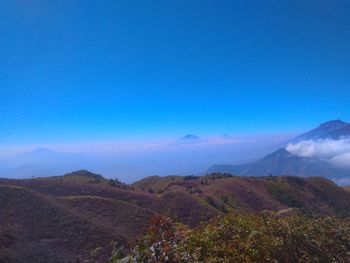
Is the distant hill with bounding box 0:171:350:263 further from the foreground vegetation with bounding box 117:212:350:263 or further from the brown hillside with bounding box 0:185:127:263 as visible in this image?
the foreground vegetation with bounding box 117:212:350:263

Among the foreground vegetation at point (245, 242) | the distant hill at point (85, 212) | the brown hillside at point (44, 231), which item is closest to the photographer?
the foreground vegetation at point (245, 242)

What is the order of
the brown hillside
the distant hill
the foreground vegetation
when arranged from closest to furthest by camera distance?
the foreground vegetation, the brown hillside, the distant hill

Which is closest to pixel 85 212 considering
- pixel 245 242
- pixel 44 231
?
pixel 44 231

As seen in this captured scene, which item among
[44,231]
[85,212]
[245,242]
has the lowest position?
[44,231]

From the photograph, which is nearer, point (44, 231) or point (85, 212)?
point (44, 231)

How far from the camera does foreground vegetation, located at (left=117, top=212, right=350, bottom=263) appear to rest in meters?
5.20

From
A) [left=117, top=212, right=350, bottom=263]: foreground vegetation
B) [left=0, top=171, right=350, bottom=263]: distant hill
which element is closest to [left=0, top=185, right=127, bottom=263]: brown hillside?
[left=0, top=171, right=350, bottom=263]: distant hill

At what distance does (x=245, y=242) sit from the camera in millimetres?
5637

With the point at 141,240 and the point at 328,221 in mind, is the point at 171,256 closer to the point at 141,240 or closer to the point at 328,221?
the point at 141,240

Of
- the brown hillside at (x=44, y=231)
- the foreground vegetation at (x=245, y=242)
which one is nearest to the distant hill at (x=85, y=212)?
the brown hillside at (x=44, y=231)

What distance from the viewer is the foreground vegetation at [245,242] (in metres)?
5.20

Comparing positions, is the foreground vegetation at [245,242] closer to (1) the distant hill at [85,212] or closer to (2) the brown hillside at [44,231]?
(1) the distant hill at [85,212]

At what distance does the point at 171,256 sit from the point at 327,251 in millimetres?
2907

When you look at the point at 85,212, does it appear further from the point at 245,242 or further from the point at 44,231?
the point at 245,242
